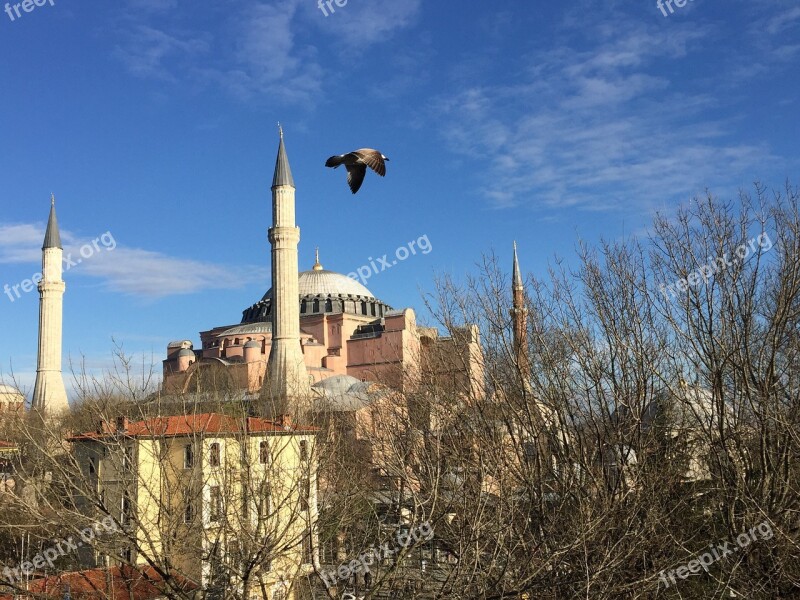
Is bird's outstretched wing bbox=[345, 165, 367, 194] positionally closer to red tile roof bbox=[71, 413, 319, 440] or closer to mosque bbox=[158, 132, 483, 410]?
red tile roof bbox=[71, 413, 319, 440]

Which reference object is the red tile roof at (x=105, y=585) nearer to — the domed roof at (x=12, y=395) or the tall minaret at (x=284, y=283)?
the domed roof at (x=12, y=395)

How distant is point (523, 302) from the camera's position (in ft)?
38.8

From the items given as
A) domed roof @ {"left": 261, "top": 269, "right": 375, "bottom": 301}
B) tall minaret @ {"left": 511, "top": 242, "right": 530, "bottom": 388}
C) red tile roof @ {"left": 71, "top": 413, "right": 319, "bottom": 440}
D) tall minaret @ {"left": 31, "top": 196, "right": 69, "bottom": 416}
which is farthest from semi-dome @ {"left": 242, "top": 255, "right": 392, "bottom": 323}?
tall minaret @ {"left": 511, "top": 242, "right": 530, "bottom": 388}

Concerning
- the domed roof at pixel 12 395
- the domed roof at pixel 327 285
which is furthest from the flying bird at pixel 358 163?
the domed roof at pixel 327 285

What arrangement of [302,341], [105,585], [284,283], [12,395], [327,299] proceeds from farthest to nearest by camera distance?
[327,299] → [302,341] → [12,395] → [284,283] → [105,585]

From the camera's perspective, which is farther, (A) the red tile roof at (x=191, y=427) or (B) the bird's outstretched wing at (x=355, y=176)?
(A) the red tile roof at (x=191, y=427)

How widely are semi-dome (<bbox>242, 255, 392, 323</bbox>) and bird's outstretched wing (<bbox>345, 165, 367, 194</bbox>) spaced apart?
33356mm

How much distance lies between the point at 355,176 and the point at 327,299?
3581 centimetres

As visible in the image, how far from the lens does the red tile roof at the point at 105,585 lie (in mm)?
6430

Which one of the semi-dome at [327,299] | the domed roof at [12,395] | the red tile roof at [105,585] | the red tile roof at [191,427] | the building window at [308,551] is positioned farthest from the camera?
the semi-dome at [327,299]

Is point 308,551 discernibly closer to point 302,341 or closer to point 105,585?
point 105,585

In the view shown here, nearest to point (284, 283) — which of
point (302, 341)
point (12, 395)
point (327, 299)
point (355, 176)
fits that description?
point (302, 341)

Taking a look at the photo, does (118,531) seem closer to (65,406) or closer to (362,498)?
(362,498)

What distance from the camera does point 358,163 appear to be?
6797mm
